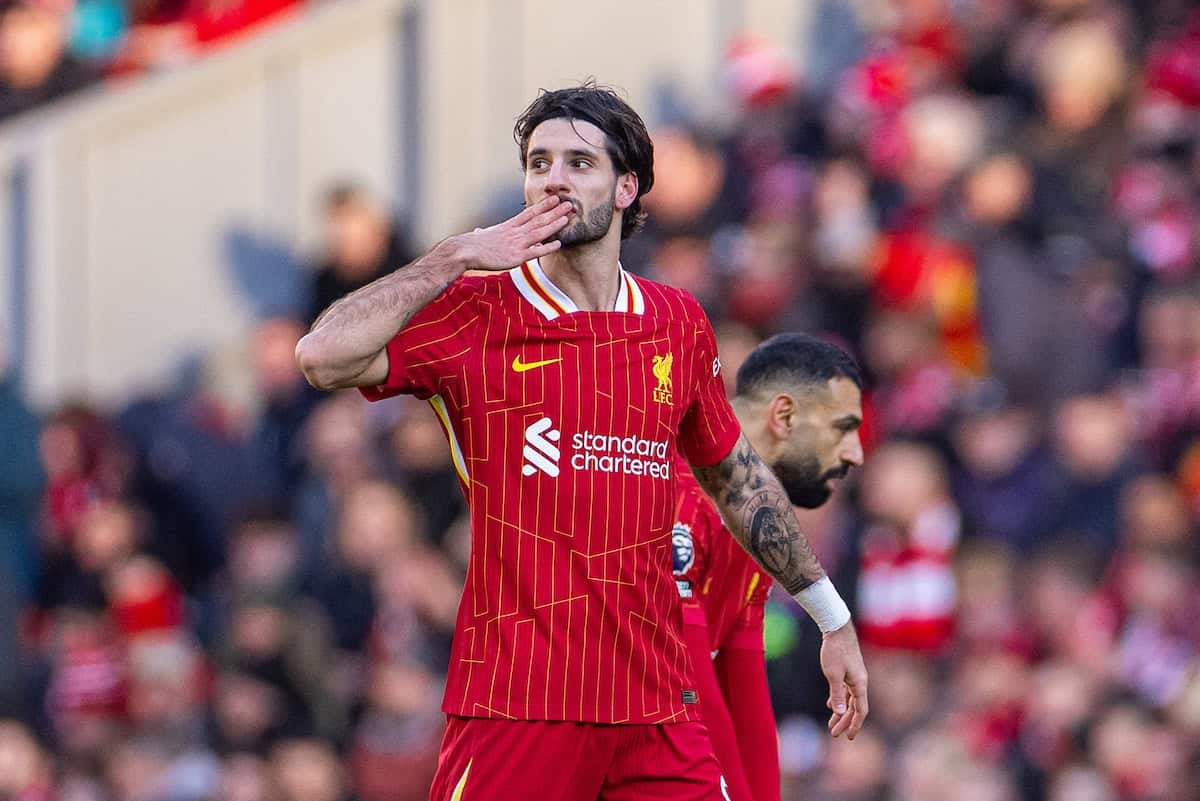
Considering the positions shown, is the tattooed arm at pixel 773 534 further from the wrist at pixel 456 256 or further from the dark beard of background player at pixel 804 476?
the wrist at pixel 456 256

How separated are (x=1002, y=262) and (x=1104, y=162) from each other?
910mm

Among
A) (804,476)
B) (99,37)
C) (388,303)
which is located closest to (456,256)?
(388,303)

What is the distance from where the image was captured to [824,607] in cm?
629

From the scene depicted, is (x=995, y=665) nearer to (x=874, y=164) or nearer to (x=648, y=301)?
(x=874, y=164)

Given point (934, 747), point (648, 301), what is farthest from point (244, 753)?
point (648, 301)

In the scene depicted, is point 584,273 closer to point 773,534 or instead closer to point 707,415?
point 707,415

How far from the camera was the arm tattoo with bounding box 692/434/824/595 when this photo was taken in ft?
20.3

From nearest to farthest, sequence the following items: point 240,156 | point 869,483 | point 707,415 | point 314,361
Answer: point 314,361 < point 707,415 < point 869,483 < point 240,156

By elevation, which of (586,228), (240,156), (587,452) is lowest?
(587,452)

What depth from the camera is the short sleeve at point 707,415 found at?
6.09m

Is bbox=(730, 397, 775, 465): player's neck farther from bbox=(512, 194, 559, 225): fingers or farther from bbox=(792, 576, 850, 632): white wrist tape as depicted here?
bbox=(512, 194, 559, 225): fingers

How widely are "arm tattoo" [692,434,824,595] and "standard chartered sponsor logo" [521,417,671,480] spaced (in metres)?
0.38

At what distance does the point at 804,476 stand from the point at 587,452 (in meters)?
1.26

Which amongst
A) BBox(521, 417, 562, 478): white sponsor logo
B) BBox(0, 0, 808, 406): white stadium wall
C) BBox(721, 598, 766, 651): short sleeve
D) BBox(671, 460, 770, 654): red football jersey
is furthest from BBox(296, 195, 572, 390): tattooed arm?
BBox(0, 0, 808, 406): white stadium wall
